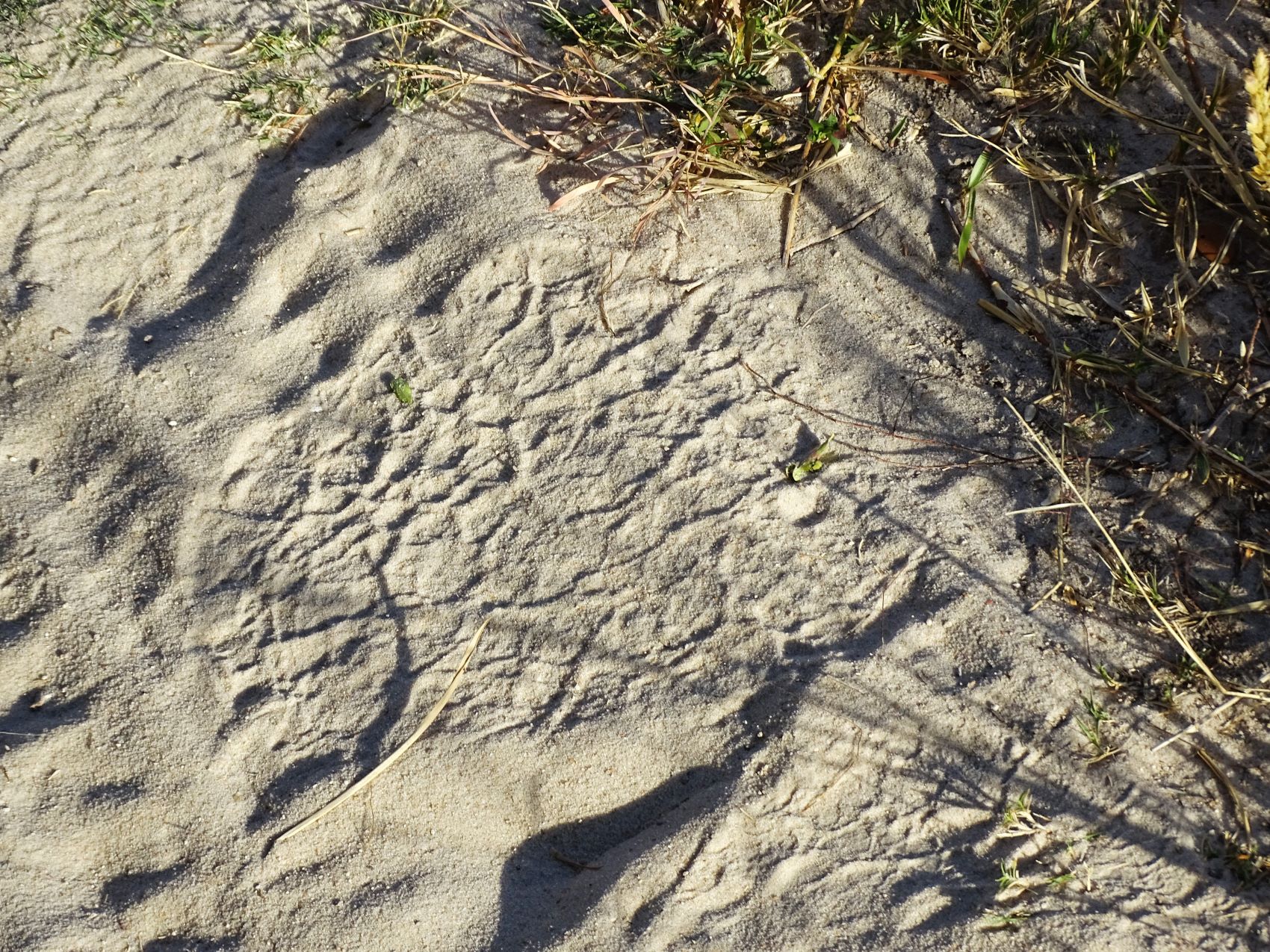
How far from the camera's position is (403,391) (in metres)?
2.19

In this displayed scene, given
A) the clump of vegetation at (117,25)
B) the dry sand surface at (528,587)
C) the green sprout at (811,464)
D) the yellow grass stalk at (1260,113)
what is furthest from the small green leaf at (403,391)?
the yellow grass stalk at (1260,113)

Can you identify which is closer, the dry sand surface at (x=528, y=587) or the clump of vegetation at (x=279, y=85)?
the dry sand surface at (x=528, y=587)

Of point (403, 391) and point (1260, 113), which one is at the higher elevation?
point (1260, 113)

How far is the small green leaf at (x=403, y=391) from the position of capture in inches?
86.2

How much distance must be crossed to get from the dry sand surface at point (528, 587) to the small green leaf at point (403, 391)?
1.1 inches

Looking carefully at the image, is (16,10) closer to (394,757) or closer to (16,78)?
(16,78)

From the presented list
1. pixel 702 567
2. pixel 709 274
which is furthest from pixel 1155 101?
pixel 702 567

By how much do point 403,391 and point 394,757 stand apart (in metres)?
0.88

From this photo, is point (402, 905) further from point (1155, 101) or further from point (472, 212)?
point (1155, 101)

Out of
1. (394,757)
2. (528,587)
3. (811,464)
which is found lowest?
(394,757)

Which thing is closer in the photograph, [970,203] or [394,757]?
[394,757]

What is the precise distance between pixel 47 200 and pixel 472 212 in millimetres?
1154

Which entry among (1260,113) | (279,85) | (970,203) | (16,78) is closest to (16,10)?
(16,78)

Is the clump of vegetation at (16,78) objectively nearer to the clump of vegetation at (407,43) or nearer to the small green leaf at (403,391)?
the clump of vegetation at (407,43)
